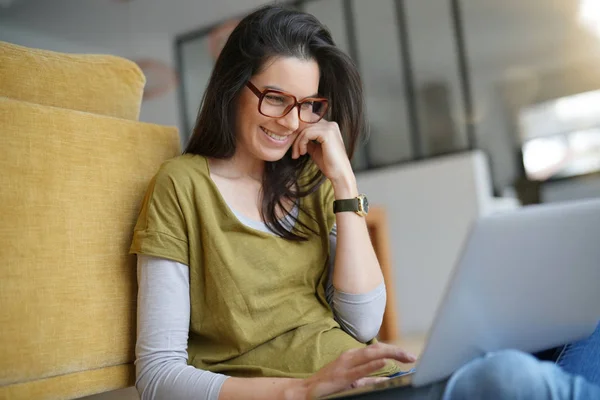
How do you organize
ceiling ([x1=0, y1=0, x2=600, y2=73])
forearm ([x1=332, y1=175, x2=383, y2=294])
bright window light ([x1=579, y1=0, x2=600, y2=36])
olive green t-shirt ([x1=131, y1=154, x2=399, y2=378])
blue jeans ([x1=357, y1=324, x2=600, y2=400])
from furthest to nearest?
ceiling ([x1=0, y1=0, x2=600, y2=73]) → bright window light ([x1=579, y1=0, x2=600, y2=36]) → forearm ([x1=332, y1=175, x2=383, y2=294]) → olive green t-shirt ([x1=131, y1=154, x2=399, y2=378]) → blue jeans ([x1=357, y1=324, x2=600, y2=400])

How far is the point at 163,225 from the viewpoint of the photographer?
42.0 inches

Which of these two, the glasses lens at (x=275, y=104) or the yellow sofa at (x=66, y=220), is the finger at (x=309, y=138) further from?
the yellow sofa at (x=66, y=220)

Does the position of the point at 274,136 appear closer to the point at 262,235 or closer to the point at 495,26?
the point at 262,235

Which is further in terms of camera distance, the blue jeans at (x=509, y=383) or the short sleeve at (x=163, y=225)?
the short sleeve at (x=163, y=225)

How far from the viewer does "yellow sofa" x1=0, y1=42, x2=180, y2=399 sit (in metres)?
0.96

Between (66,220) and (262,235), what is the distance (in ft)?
1.04

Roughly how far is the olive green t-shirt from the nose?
161mm

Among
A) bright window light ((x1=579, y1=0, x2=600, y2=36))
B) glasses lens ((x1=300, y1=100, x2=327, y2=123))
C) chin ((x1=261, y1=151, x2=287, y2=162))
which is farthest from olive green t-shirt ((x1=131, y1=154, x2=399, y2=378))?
bright window light ((x1=579, y1=0, x2=600, y2=36))

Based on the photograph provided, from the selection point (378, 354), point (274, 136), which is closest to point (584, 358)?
point (378, 354)

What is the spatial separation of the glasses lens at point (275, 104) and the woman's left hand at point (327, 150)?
8cm

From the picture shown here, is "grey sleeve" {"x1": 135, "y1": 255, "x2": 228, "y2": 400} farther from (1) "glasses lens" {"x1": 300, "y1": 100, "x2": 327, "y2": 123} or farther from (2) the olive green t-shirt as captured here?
(1) "glasses lens" {"x1": 300, "y1": 100, "x2": 327, "y2": 123}

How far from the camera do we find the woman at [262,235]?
105cm

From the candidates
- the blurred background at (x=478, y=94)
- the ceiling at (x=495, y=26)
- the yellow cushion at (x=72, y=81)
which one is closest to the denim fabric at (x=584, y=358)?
the yellow cushion at (x=72, y=81)

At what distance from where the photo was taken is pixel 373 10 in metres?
5.56
